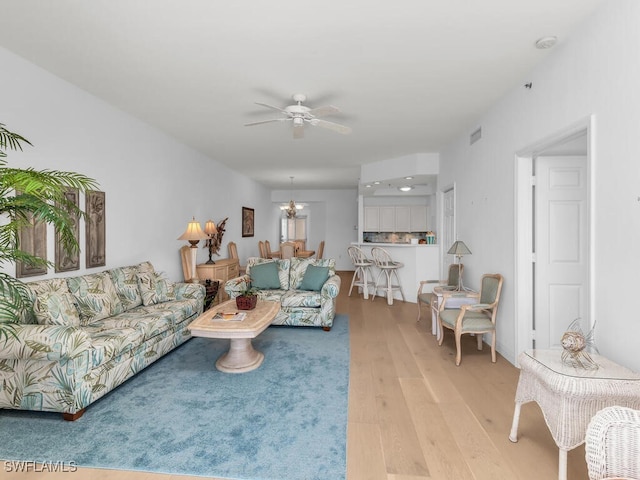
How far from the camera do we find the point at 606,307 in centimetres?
216

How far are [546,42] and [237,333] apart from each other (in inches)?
133

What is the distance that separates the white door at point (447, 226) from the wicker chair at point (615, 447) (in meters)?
4.01

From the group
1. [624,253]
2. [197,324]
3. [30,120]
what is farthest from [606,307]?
[30,120]

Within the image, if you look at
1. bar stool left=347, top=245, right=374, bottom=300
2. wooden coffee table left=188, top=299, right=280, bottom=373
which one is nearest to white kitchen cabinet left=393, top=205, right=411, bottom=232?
bar stool left=347, top=245, right=374, bottom=300

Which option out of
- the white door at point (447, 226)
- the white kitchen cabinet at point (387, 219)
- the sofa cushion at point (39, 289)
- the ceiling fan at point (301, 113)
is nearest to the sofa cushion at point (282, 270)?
the ceiling fan at point (301, 113)

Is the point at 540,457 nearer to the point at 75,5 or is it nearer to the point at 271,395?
the point at 271,395

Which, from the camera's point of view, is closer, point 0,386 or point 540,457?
point 540,457

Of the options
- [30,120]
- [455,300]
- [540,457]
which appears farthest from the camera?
[455,300]

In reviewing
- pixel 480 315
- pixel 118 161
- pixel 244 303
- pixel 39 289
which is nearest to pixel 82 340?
pixel 39 289

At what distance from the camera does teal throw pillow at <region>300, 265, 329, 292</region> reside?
489 cm

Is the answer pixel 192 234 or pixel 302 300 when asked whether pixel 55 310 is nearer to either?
pixel 192 234

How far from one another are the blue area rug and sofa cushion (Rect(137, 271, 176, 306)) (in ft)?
2.99

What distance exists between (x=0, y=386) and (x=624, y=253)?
4.16 metres

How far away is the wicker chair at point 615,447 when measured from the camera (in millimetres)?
1336
